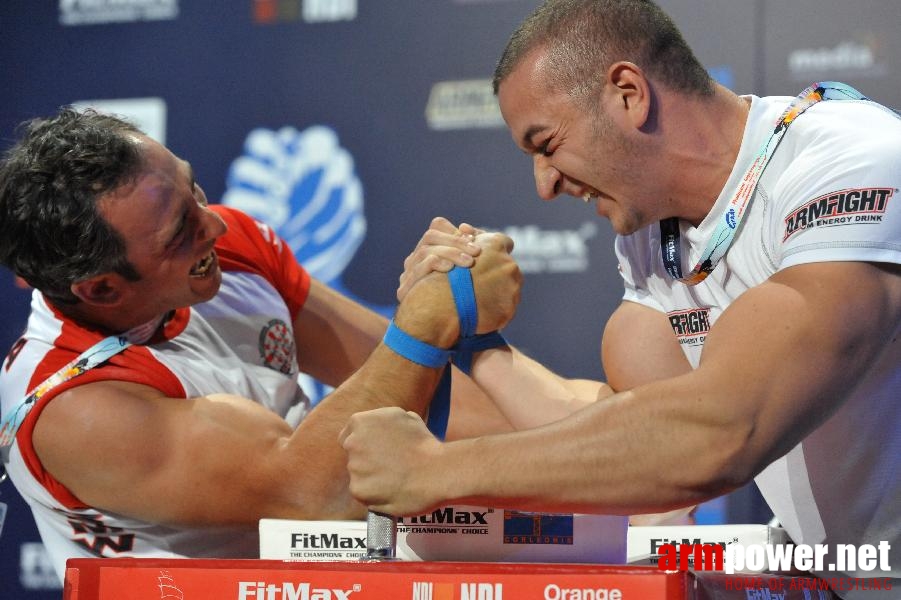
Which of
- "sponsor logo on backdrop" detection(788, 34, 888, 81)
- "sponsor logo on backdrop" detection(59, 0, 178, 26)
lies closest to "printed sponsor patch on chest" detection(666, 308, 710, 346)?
"sponsor logo on backdrop" detection(788, 34, 888, 81)

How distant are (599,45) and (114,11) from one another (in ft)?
8.04

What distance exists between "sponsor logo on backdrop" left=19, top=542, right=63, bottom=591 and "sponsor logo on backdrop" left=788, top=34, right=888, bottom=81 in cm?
247

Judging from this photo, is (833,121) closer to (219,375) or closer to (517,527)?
(517,527)

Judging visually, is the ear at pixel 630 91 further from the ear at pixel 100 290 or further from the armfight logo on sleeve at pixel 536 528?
the ear at pixel 100 290

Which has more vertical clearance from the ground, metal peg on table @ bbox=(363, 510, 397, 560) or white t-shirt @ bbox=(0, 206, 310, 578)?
white t-shirt @ bbox=(0, 206, 310, 578)

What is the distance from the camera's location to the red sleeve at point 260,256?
6.27ft

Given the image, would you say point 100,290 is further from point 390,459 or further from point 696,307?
point 696,307

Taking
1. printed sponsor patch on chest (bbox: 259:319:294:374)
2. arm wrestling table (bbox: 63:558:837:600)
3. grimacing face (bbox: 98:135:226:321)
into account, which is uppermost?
grimacing face (bbox: 98:135:226:321)

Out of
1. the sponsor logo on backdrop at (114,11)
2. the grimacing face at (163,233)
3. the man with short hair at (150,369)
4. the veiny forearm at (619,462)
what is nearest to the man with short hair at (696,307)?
the veiny forearm at (619,462)

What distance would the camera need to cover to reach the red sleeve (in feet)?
6.27

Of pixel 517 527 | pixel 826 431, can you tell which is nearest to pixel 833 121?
pixel 826 431

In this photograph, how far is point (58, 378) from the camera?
156 centimetres

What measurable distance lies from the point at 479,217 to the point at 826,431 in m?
1.76

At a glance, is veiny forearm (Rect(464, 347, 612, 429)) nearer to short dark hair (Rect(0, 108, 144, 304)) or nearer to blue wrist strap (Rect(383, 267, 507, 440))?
blue wrist strap (Rect(383, 267, 507, 440))
